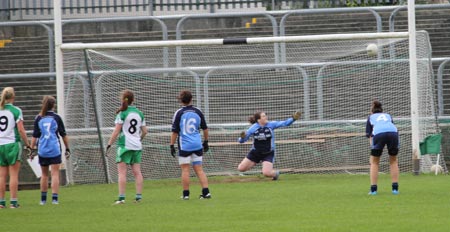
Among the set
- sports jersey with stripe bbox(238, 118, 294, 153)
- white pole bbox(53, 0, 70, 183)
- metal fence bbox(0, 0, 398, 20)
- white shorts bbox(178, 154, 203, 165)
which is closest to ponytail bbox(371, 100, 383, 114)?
white shorts bbox(178, 154, 203, 165)

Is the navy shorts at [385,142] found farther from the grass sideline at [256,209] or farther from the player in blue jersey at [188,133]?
the player in blue jersey at [188,133]

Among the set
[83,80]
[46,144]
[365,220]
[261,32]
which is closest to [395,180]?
[365,220]

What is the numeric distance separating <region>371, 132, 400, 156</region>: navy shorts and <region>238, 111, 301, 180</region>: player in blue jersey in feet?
17.7

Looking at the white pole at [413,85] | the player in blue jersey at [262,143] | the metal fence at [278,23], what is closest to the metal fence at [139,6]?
the metal fence at [278,23]

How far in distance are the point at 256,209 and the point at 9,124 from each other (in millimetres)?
4567

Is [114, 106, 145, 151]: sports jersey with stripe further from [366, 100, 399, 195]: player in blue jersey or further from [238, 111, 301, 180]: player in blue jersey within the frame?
[238, 111, 301, 180]: player in blue jersey

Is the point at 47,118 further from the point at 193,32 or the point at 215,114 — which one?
the point at 193,32

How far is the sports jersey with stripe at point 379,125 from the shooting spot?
16.8m

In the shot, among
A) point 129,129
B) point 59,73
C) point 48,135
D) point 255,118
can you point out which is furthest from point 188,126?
point 59,73

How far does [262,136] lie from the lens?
2239 cm

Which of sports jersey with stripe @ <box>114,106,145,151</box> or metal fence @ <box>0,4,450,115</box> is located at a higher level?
metal fence @ <box>0,4,450,115</box>

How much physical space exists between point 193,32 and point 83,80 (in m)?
5.04

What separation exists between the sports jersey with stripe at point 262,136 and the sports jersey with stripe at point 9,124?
258 inches

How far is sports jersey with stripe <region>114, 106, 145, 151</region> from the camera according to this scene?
16906mm
